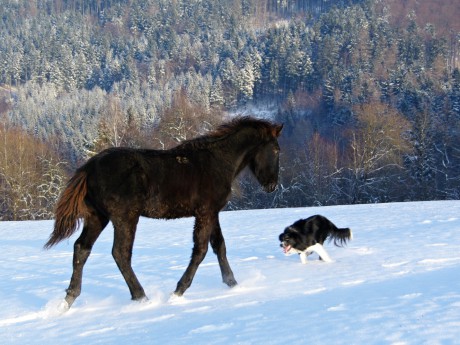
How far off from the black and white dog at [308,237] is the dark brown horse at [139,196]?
198 cm

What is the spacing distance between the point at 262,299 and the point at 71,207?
97.9 inches

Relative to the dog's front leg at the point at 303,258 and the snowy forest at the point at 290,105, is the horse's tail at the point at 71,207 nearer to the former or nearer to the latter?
the dog's front leg at the point at 303,258

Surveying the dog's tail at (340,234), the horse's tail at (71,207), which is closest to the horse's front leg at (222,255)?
the horse's tail at (71,207)

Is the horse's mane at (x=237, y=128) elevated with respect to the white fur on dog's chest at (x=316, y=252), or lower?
elevated

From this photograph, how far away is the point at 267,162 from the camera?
6.96m

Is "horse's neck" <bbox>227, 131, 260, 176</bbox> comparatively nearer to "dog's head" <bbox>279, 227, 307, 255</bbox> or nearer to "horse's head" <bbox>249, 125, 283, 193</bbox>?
"horse's head" <bbox>249, 125, 283, 193</bbox>

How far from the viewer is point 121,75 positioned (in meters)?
184

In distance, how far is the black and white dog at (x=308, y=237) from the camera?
8172mm

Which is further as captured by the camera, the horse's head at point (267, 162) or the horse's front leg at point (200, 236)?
the horse's head at point (267, 162)

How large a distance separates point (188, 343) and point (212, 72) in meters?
161

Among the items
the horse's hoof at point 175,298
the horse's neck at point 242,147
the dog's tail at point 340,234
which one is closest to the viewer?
the horse's hoof at point 175,298

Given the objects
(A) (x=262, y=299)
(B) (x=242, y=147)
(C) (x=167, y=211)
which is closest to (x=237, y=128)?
(B) (x=242, y=147)

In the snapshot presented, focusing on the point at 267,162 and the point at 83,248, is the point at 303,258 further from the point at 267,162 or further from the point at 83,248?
the point at 83,248

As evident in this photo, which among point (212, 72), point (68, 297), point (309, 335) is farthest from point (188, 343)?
point (212, 72)
